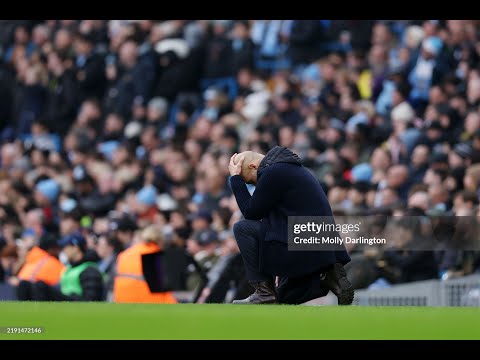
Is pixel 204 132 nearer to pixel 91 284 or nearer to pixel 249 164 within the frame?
pixel 91 284

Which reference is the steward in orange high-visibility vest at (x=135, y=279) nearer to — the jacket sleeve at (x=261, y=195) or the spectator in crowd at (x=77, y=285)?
the spectator in crowd at (x=77, y=285)

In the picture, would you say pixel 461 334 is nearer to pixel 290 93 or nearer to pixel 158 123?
pixel 290 93

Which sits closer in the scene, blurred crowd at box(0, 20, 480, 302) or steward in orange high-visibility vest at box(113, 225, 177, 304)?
steward in orange high-visibility vest at box(113, 225, 177, 304)

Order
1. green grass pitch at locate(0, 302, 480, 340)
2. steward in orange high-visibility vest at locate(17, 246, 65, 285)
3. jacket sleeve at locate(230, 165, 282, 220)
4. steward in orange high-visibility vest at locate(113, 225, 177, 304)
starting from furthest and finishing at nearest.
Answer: steward in orange high-visibility vest at locate(17, 246, 65, 285), steward in orange high-visibility vest at locate(113, 225, 177, 304), jacket sleeve at locate(230, 165, 282, 220), green grass pitch at locate(0, 302, 480, 340)

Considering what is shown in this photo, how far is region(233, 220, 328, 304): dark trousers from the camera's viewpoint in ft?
34.6

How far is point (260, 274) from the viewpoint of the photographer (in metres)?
Result: 10.6

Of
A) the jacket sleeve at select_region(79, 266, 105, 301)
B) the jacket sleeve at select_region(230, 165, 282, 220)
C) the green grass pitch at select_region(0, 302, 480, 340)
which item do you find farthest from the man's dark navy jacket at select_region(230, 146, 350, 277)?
the jacket sleeve at select_region(79, 266, 105, 301)

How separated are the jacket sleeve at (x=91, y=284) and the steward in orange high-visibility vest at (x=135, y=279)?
0.16 m

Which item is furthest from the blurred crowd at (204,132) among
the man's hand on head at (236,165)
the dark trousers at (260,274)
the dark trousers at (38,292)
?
the man's hand on head at (236,165)

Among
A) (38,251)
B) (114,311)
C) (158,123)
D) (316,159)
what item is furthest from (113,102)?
(114,311)

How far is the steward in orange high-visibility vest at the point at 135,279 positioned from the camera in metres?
12.5

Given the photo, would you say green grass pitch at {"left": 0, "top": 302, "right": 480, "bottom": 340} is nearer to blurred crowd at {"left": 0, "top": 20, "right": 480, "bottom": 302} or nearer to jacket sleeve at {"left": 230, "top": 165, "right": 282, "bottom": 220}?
jacket sleeve at {"left": 230, "top": 165, "right": 282, "bottom": 220}

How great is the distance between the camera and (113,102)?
20.5m

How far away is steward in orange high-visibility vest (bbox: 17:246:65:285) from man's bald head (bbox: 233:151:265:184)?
2.69 metres
